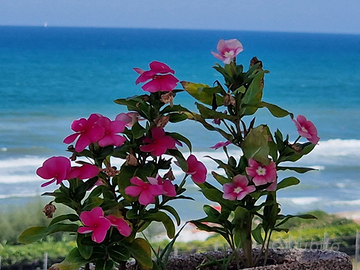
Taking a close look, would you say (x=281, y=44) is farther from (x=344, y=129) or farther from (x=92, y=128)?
(x=92, y=128)

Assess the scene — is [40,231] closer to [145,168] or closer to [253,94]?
[145,168]

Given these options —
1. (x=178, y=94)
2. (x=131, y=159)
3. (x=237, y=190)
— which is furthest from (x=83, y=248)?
(x=178, y=94)

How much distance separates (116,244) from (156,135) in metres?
0.16

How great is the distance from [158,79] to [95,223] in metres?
0.20

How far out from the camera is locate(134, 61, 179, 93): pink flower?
2.13 ft

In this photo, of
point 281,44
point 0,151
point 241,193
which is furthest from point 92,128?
point 281,44

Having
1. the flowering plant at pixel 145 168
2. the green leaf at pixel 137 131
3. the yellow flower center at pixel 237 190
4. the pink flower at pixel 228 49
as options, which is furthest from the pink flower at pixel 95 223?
the pink flower at pixel 228 49

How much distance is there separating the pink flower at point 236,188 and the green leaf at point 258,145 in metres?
0.03

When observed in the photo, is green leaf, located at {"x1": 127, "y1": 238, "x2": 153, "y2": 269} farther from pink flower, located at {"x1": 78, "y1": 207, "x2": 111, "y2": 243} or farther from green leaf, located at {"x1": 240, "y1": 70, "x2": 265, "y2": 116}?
green leaf, located at {"x1": 240, "y1": 70, "x2": 265, "y2": 116}

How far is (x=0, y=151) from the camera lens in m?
6.89

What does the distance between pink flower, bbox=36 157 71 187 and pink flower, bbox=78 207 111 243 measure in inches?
2.2

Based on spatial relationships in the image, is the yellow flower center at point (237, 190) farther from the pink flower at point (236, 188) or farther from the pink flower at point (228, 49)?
the pink flower at point (228, 49)

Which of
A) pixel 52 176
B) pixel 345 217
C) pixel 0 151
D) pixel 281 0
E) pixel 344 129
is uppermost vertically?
pixel 281 0

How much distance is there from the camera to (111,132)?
63cm
